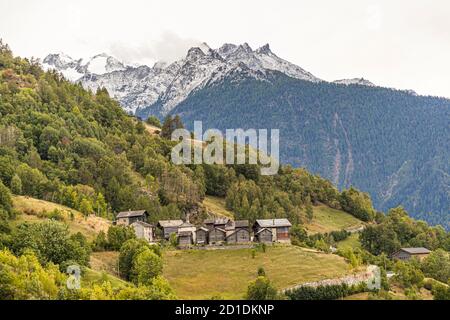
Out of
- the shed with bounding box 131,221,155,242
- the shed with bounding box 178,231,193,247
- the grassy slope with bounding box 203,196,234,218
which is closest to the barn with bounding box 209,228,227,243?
the shed with bounding box 178,231,193,247

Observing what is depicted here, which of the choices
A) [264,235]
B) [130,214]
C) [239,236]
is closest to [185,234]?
[239,236]

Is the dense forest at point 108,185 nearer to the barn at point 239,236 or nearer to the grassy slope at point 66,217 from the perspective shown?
the grassy slope at point 66,217

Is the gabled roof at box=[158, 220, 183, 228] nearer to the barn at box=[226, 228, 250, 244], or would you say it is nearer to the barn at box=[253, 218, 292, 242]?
the barn at box=[226, 228, 250, 244]

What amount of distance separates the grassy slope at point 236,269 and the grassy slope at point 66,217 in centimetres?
1395

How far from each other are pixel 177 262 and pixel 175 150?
279 ft

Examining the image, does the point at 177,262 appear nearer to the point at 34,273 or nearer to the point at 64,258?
the point at 64,258

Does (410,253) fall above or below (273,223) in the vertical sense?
below

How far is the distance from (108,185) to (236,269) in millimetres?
55740

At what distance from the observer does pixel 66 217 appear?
369 ft

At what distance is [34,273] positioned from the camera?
68375 millimetres

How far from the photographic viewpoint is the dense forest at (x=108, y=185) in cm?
8769

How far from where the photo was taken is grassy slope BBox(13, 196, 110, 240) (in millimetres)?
107069

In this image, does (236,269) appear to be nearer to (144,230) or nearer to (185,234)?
(185,234)
